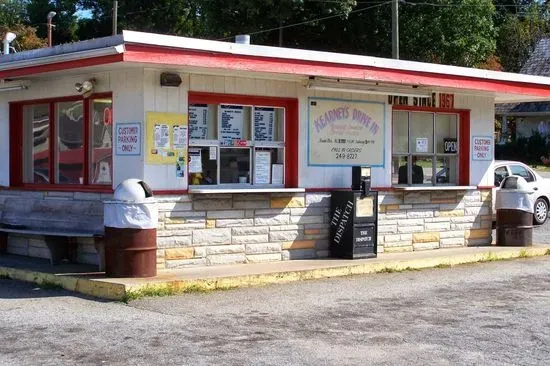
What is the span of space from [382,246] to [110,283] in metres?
5.42

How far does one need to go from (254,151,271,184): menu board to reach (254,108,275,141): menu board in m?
0.26

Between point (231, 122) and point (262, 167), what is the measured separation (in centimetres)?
93

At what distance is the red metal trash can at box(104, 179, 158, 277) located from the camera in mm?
10461

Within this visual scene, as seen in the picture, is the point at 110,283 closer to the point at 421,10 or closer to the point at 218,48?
the point at 218,48

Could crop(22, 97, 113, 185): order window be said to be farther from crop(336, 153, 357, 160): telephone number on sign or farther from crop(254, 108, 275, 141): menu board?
crop(336, 153, 357, 160): telephone number on sign

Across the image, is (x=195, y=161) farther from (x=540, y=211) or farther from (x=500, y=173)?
(x=540, y=211)

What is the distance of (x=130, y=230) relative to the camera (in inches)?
412

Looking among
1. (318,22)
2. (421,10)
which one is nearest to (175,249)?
(318,22)

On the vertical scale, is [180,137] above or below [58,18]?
below

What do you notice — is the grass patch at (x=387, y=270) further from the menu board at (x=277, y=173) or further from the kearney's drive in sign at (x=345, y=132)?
the menu board at (x=277, y=173)

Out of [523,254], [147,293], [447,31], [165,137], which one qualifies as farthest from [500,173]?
[447,31]

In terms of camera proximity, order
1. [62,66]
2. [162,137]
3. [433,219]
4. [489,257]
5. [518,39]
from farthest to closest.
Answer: [518,39]
[433,219]
[489,257]
[162,137]
[62,66]

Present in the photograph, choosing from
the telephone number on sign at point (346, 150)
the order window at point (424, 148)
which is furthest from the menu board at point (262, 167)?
the order window at point (424, 148)

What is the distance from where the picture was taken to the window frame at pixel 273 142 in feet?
39.7
